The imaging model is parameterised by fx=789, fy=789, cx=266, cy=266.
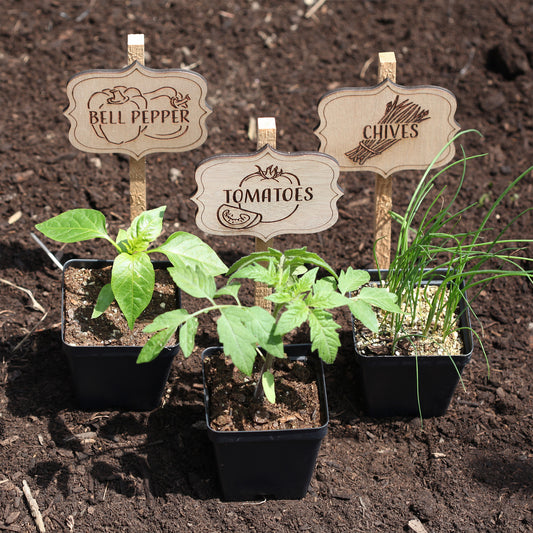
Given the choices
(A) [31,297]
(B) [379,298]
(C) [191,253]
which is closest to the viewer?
(B) [379,298]

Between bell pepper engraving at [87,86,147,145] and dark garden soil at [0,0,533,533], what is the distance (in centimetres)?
32

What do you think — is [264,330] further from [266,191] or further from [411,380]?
[411,380]

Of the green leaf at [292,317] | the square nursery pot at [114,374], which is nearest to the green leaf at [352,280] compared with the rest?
the green leaf at [292,317]

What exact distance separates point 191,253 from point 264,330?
16.4 inches

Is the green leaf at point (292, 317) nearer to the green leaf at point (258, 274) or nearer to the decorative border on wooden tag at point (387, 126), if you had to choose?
the green leaf at point (258, 274)

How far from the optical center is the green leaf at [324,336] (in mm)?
2176

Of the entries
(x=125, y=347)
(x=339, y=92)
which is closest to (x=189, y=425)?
(x=125, y=347)

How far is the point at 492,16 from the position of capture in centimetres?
442

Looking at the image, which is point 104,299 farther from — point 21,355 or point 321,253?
point 321,253

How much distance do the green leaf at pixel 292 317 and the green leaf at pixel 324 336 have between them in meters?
0.03

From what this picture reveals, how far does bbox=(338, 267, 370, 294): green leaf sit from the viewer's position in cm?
239

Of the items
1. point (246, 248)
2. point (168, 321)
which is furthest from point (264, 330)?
point (246, 248)

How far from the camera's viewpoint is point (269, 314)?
2.23 metres

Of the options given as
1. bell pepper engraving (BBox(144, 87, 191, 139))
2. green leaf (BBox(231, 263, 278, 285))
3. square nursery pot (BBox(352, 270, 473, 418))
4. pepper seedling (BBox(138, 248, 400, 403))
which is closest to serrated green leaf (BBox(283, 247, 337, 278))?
pepper seedling (BBox(138, 248, 400, 403))
